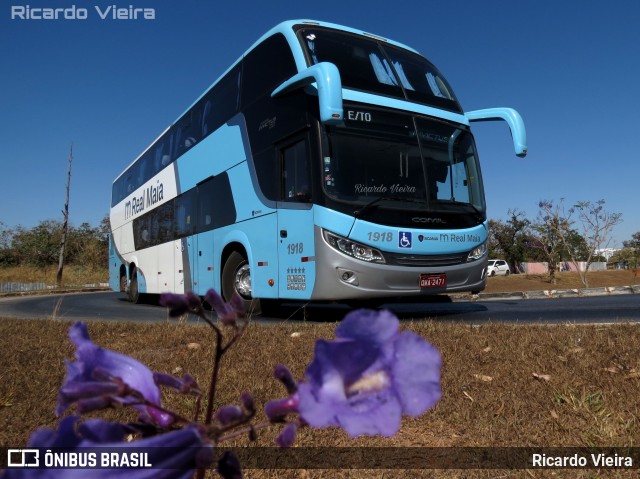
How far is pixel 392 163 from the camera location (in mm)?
7129

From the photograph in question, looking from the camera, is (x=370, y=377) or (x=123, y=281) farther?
(x=123, y=281)

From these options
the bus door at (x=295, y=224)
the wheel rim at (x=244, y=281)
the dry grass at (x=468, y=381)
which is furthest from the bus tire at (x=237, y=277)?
the dry grass at (x=468, y=381)

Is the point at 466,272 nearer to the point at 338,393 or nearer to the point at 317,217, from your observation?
the point at 317,217

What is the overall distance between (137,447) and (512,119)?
9.11 m

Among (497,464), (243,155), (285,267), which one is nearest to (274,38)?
(243,155)

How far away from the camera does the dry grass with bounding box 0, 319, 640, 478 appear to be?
2.39 m

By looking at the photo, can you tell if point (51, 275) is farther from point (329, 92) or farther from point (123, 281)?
point (329, 92)

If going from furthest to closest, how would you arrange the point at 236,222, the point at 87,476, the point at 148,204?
the point at 148,204 < the point at 236,222 < the point at 87,476

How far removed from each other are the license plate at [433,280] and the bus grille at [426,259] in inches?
6.0

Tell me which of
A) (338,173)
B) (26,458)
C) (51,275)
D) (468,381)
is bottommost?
(468,381)

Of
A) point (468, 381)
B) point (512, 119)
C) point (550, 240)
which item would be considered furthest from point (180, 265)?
point (550, 240)

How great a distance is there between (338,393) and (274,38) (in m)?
8.39

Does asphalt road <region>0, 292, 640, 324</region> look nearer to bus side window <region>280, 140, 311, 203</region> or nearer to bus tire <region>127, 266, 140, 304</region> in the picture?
bus side window <region>280, 140, 311, 203</region>

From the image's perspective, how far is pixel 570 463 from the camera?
2.12 m
